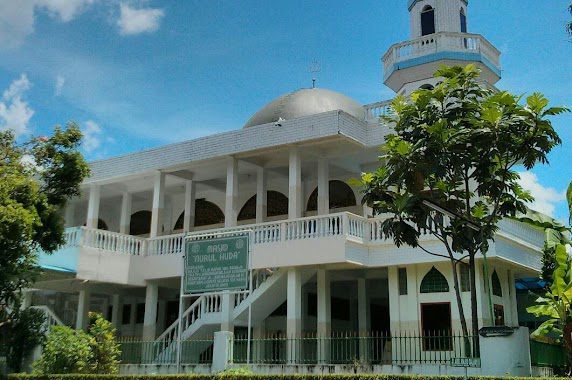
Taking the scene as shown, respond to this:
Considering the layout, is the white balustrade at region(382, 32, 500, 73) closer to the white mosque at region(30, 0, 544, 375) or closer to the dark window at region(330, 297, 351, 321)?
the white mosque at region(30, 0, 544, 375)

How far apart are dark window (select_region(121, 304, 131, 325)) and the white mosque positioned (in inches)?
15.9

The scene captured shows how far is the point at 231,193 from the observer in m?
19.6

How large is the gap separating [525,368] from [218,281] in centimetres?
665

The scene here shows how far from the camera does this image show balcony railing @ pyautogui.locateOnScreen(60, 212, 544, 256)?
1677cm

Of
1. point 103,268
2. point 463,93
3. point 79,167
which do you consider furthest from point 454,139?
point 103,268

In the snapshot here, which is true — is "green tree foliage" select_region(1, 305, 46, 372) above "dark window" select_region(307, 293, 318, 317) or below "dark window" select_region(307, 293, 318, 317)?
below

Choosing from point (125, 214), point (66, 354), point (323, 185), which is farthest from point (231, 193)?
point (66, 354)

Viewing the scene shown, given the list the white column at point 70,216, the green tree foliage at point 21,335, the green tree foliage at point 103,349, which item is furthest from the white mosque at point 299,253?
the white column at point 70,216

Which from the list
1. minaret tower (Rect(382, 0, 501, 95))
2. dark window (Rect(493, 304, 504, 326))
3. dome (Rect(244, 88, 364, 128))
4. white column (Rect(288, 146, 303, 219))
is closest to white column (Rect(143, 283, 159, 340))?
white column (Rect(288, 146, 303, 219))

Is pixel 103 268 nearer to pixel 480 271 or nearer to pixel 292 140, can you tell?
pixel 292 140

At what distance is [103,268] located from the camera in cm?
1919

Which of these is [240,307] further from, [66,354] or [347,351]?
[66,354]

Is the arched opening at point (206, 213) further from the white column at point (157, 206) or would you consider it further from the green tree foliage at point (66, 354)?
the green tree foliage at point (66, 354)

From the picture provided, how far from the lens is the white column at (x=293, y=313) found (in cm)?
1612
